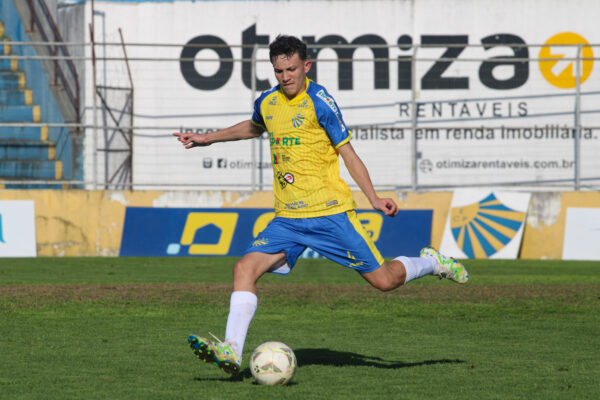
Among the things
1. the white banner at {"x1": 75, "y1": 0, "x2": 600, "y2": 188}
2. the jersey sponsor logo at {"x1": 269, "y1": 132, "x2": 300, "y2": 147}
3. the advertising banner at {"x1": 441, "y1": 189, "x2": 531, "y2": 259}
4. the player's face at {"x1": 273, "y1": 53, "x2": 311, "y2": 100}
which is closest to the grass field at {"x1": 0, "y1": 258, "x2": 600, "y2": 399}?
the jersey sponsor logo at {"x1": 269, "y1": 132, "x2": 300, "y2": 147}

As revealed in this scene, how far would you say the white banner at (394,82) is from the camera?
22516 mm

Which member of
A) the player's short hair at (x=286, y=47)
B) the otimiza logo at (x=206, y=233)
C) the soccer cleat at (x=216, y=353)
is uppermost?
the player's short hair at (x=286, y=47)

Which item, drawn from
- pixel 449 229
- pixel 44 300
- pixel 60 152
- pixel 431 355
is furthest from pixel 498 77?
pixel 431 355

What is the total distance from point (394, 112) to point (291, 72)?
1842cm

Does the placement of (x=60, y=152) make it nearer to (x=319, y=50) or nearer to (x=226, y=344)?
(x=319, y=50)

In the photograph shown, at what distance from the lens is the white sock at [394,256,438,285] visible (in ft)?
21.9

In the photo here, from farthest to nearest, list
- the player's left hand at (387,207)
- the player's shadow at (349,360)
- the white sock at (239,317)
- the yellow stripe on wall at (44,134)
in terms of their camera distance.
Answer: the yellow stripe on wall at (44,134)
the player's shadow at (349,360)
the player's left hand at (387,207)
the white sock at (239,317)

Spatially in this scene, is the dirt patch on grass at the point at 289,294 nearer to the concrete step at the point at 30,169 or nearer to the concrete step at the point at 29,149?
the concrete step at the point at 30,169

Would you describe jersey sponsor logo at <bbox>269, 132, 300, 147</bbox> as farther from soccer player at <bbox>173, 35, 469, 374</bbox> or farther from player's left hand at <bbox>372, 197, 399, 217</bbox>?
player's left hand at <bbox>372, 197, 399, 217</bbox>

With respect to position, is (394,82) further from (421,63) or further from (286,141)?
(286,141)

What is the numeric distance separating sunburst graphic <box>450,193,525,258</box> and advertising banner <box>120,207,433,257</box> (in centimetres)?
65

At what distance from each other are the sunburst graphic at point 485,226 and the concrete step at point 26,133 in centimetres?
1127

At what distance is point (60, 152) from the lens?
22.7m

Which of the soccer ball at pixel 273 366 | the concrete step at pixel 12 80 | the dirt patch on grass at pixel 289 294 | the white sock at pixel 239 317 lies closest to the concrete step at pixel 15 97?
the concrete step at pixel 12 80
